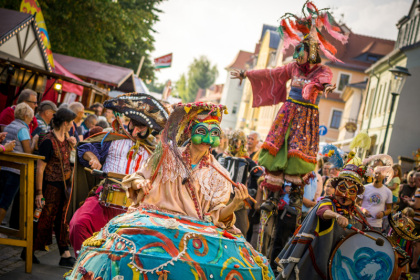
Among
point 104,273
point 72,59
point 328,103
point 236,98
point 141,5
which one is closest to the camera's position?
point 104,273

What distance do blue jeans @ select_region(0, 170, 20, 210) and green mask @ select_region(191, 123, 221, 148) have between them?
4.06 meters

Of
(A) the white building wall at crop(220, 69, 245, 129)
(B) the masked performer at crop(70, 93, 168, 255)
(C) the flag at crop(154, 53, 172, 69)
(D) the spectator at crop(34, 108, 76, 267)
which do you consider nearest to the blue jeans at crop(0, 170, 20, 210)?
(D) the spectator at crop(34, 108, 76, 267)

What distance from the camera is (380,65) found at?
123 feet

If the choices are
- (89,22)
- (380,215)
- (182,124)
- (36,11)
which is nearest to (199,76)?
(89,22)

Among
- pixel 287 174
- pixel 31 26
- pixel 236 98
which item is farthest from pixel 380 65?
pixel 236 98

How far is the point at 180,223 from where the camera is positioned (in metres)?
4.21

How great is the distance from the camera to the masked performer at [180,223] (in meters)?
3.88

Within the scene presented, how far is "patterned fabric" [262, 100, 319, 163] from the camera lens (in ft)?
24.2

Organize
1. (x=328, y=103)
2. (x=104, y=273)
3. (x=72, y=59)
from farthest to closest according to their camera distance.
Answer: (x=328, y=103), (x=72, y=59), (x=104, y=273)

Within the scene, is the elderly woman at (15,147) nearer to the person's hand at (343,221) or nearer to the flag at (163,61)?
the person's hand at (343,221)

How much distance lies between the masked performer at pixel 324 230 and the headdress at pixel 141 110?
211 cm

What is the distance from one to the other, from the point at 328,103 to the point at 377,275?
4795 centimetres

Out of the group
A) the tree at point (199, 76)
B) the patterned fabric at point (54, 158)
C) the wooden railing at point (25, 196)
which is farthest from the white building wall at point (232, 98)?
the wooden railing at point (25, 196)

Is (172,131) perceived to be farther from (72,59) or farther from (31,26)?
(72,59)
